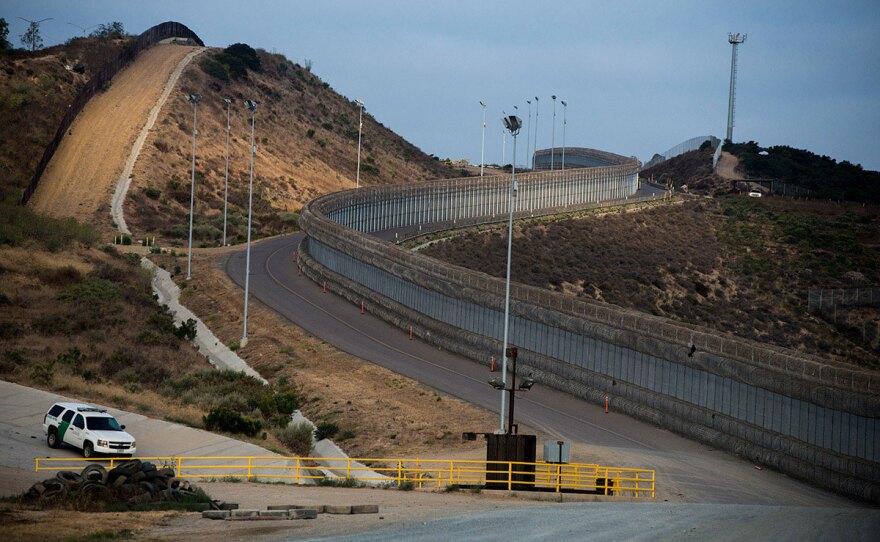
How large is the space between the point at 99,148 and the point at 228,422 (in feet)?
242

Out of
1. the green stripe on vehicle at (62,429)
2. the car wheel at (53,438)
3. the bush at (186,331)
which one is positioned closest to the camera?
the green stripe on vehicle at (62,429)

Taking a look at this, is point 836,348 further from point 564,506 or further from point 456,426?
point 564,506

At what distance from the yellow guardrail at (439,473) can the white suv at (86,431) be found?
66 centimetres

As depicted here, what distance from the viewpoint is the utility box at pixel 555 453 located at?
34.1m

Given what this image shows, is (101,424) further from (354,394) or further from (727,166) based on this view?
(727,166)

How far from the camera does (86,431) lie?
3612 cm

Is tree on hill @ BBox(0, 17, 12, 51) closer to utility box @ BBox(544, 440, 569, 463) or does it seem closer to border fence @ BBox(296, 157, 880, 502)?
border fence @ BBox(296, 157, 880, 502)

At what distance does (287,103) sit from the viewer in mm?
149375

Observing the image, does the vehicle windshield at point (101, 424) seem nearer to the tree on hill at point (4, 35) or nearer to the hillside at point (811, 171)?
the tree on hill at point (4, 35)

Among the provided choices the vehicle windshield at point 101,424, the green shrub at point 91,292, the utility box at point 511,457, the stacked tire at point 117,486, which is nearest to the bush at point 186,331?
the green shrub at point 91,292

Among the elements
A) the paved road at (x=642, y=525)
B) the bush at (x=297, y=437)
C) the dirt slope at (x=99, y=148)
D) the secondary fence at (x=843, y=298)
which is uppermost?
the dirt slope at (x=99, y=148)

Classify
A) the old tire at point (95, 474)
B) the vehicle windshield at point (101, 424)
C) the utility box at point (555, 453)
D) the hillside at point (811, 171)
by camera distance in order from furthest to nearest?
the hillside at point (811, 171)
the vehicle windshield at point (101, 424)
the utility box at point (555, 453)
the old tire at point (95, 474)

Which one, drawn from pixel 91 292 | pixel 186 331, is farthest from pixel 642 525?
pixel 91 292

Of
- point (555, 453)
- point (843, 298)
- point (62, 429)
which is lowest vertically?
point (62, 429)
